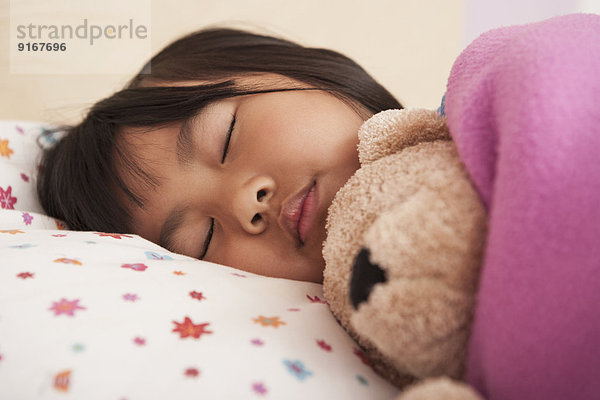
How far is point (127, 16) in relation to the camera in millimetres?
1773

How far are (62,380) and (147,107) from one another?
632 mm

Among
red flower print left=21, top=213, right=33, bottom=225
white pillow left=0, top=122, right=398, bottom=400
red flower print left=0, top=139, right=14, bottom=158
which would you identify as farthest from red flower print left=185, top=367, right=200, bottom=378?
red flower print left=0, top=139, right=14, bottom=158

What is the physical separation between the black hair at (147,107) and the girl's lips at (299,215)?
258 millimetres

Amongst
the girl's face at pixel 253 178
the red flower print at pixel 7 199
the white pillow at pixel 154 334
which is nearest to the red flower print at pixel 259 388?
the white pillow at pixel 154 334

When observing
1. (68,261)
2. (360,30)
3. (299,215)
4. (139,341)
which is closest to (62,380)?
(139,341)

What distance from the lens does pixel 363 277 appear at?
370mm

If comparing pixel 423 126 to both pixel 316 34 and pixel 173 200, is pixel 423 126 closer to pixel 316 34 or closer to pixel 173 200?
pixel 173 200

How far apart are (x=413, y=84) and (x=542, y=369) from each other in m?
1.72

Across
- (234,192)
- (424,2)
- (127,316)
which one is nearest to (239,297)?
(127,316)

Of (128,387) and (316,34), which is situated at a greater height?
(316,34)

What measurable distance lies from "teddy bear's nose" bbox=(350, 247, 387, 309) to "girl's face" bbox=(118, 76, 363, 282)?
34cm

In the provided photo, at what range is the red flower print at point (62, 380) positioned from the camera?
0.36 meters

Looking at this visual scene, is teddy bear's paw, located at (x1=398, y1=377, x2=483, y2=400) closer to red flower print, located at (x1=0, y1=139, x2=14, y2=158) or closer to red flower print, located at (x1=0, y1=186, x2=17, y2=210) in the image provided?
red flower print, located at (x1=0, y1=186, x2=17, y2=210)

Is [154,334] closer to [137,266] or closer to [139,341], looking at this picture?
[139,341]
